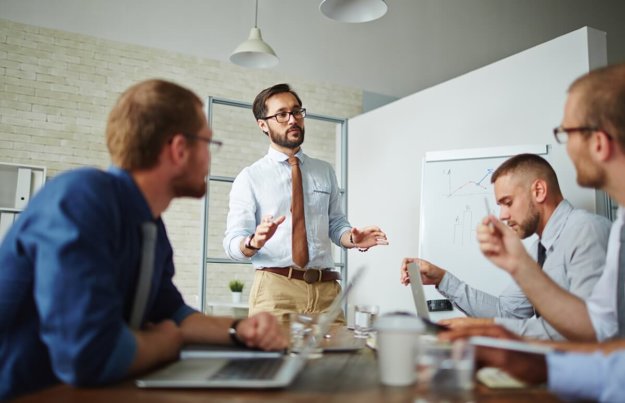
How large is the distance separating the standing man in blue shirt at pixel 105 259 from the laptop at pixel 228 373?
6cm

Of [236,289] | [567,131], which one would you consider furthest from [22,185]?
[567,131]

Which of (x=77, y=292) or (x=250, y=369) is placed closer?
(x=77, y=292)

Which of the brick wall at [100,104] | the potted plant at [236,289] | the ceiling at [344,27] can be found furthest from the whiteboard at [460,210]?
the brick wall at [100,104]

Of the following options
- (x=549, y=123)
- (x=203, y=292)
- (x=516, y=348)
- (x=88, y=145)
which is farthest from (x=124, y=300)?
(x=88, y=145)

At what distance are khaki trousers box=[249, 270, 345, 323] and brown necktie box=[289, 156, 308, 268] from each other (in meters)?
0.11

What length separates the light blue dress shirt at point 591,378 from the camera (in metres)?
0.85

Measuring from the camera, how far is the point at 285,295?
231cm

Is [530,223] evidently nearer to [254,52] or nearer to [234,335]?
[234,335]

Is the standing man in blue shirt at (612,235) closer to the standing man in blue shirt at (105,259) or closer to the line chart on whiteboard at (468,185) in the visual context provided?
the standing man in blue shirt at (105,259)

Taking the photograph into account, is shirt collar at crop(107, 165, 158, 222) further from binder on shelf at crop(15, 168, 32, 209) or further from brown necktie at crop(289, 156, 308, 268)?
binder on shelf at crop(15, 168, 32, 209)

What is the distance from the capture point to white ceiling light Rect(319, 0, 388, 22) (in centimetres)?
306

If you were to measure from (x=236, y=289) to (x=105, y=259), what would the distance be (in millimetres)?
4995

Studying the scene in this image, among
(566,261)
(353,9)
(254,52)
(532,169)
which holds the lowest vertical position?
(566,261)

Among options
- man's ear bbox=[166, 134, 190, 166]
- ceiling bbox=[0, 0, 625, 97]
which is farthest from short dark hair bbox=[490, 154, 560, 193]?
ceiling bbox=[0, 0, 625, 97]
